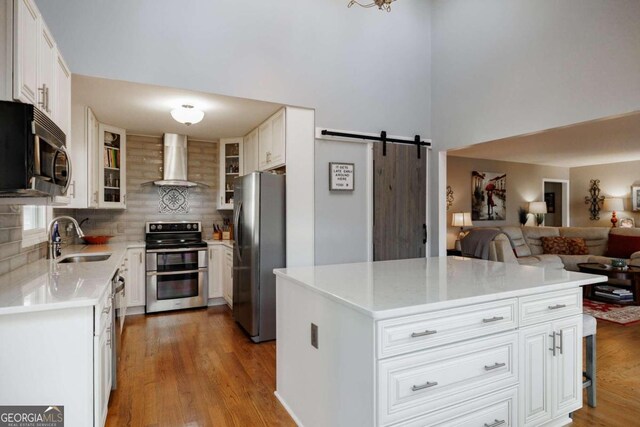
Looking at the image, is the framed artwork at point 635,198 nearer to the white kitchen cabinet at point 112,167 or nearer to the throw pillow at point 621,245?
the throw pillow at point 621,245

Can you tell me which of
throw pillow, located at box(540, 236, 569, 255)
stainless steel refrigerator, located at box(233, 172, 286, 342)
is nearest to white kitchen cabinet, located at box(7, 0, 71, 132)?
stainless steel refrigerator, located at box(233, 172, 286, 342)

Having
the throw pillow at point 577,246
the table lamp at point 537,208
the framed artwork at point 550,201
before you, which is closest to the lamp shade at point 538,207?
the table lamp at point 537,208

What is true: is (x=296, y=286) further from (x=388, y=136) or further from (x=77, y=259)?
(x=388, y=136)

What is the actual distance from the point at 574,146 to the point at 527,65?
3.27 metres

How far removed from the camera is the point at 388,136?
13.6 feet

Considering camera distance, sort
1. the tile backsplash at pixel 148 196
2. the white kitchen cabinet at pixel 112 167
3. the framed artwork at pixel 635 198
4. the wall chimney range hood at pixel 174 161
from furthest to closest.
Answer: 1. the framed artwork at pixel 635 198
2. the wall chimney range hood at pixel 174 161
3. the tile backsplash at pixel 148 196
4. the white kitchen cabinet at pixel 112 167

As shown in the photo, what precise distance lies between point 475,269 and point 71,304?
7.45 ft

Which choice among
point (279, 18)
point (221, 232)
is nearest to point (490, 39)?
point (279, 18)

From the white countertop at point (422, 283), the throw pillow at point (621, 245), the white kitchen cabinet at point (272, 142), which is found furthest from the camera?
the throw pillow at point (621, 245)

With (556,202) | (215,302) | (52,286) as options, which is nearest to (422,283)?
(52,286)

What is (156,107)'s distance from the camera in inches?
143

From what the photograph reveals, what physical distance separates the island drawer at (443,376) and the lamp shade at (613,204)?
24.5 feet

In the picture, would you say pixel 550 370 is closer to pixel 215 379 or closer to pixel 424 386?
pixel 424 386

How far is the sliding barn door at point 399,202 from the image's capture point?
4062 mm
